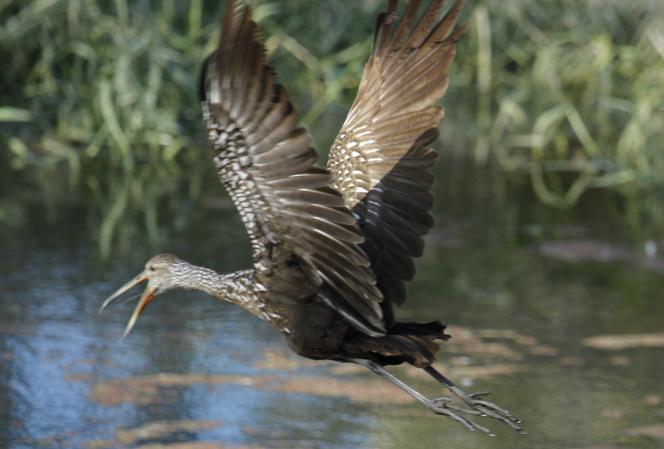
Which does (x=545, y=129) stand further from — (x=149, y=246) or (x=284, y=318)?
(x=284, y=318)

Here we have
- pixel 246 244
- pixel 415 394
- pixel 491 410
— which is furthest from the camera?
pixel 246 244

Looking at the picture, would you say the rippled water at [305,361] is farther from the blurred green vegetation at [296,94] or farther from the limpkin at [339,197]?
the blurred green vegetation at [296,94]

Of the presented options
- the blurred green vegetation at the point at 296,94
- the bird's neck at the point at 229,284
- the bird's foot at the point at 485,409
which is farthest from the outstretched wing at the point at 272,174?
the blurred green vegetation at the point at 296,94

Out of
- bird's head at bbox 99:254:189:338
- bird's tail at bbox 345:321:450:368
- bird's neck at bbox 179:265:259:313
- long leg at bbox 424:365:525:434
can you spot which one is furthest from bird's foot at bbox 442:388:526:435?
bird's head at bbox 99:254:189:338

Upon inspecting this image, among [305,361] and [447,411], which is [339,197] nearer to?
[447,411]

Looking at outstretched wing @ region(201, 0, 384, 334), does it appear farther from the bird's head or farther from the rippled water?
the rippled water

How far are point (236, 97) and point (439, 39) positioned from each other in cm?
124

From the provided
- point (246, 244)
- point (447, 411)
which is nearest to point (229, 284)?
point (447, 411)

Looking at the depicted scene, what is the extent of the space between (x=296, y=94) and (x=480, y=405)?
24.4ft

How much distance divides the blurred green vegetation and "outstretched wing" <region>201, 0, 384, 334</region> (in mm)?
3766

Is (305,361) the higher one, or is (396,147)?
(396,147)

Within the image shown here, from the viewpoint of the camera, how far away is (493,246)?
29.3 feet

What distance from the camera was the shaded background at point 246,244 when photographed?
625 centimetres

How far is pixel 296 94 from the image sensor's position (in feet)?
42.2
